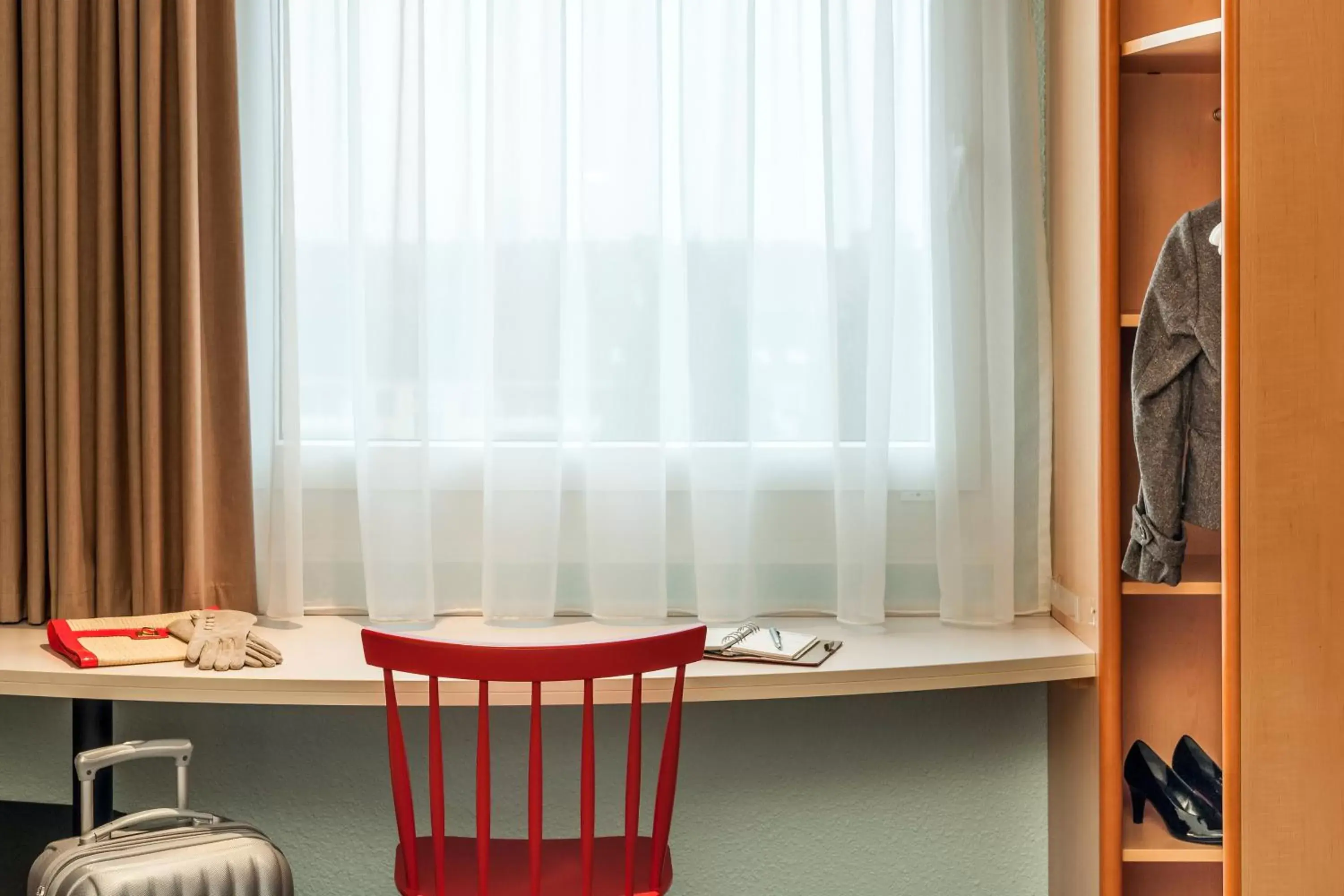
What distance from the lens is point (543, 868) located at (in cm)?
159

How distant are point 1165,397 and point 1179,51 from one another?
22.1 inches

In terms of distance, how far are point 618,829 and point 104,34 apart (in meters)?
1.78

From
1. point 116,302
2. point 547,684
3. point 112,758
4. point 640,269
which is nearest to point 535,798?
point 547,684

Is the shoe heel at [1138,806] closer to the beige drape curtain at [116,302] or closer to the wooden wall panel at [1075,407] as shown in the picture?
the wooden wall panel at [1075,407]

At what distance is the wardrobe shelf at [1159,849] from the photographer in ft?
5.57

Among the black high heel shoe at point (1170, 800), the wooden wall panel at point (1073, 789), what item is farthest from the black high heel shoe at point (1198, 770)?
the wooden wall panel at point (1073, 789)

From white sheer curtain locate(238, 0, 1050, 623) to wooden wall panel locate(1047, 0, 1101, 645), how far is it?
0.14 ft

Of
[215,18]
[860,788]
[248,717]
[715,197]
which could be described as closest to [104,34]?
[215,18]

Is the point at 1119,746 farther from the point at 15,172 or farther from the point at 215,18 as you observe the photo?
the point at 15,172

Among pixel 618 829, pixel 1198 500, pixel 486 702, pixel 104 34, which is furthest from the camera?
pixel 618 829

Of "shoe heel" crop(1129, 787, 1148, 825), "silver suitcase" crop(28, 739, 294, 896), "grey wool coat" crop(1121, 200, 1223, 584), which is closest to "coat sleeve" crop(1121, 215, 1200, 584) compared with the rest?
"grey wool coat" crop(1121, 200, 1223, 584)

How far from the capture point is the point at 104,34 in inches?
75.6

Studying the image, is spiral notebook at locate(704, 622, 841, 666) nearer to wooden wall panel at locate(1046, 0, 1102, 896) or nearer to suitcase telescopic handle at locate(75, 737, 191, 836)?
wooden wall panel at locate(1046, 0, 1102, 896)

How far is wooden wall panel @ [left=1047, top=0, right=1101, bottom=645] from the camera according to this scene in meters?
1.79
